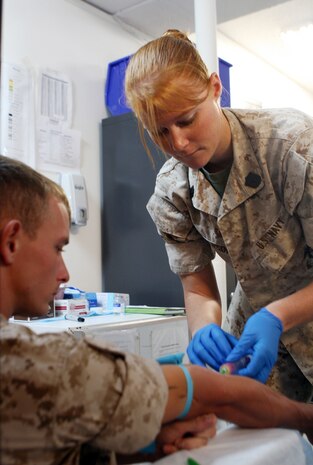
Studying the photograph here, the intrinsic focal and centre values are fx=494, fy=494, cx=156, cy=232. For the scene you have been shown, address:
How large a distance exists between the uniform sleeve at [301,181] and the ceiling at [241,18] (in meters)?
1.80

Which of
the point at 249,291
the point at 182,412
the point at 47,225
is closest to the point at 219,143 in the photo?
the point at 249,291

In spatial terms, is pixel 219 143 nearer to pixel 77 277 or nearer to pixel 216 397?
pixel 216 397

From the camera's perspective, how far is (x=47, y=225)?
807 mm

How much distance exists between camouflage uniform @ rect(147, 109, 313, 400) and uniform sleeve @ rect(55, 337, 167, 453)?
69 centimetres

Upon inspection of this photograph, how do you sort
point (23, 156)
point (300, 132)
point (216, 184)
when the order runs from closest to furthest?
point (300, 132) → point (216, 184) → point (23, 156)

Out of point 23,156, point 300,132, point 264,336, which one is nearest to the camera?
point 264,336

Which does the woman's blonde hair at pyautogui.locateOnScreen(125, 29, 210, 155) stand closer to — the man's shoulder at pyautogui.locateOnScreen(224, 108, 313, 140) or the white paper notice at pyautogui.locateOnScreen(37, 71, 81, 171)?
the man's shoulder at pyautogui.locateOnScreen(224, 108, 313, 140)

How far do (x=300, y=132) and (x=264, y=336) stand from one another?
50 cm

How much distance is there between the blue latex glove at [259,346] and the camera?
1056 mm

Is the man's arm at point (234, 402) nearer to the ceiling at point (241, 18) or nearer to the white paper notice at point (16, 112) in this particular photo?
the white paper notice at point (16, 112)

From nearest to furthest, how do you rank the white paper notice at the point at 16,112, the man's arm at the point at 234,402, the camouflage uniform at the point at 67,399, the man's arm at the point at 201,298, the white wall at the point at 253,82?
the camouflage uniform at the point at 67,399 → the man's arm at the point at 234,402 → the man's arm at the point at 201,298 → the white paper notice at the point at 16,112 → the white wall at the point at 253,82

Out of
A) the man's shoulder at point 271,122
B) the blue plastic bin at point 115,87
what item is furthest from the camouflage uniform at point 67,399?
the blue plastic bin at point 115,87

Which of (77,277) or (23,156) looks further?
(77,277)

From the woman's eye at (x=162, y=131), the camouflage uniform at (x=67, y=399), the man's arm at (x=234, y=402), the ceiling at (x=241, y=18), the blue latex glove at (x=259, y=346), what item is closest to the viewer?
the camouflage uniform at (x=67, y=399)
